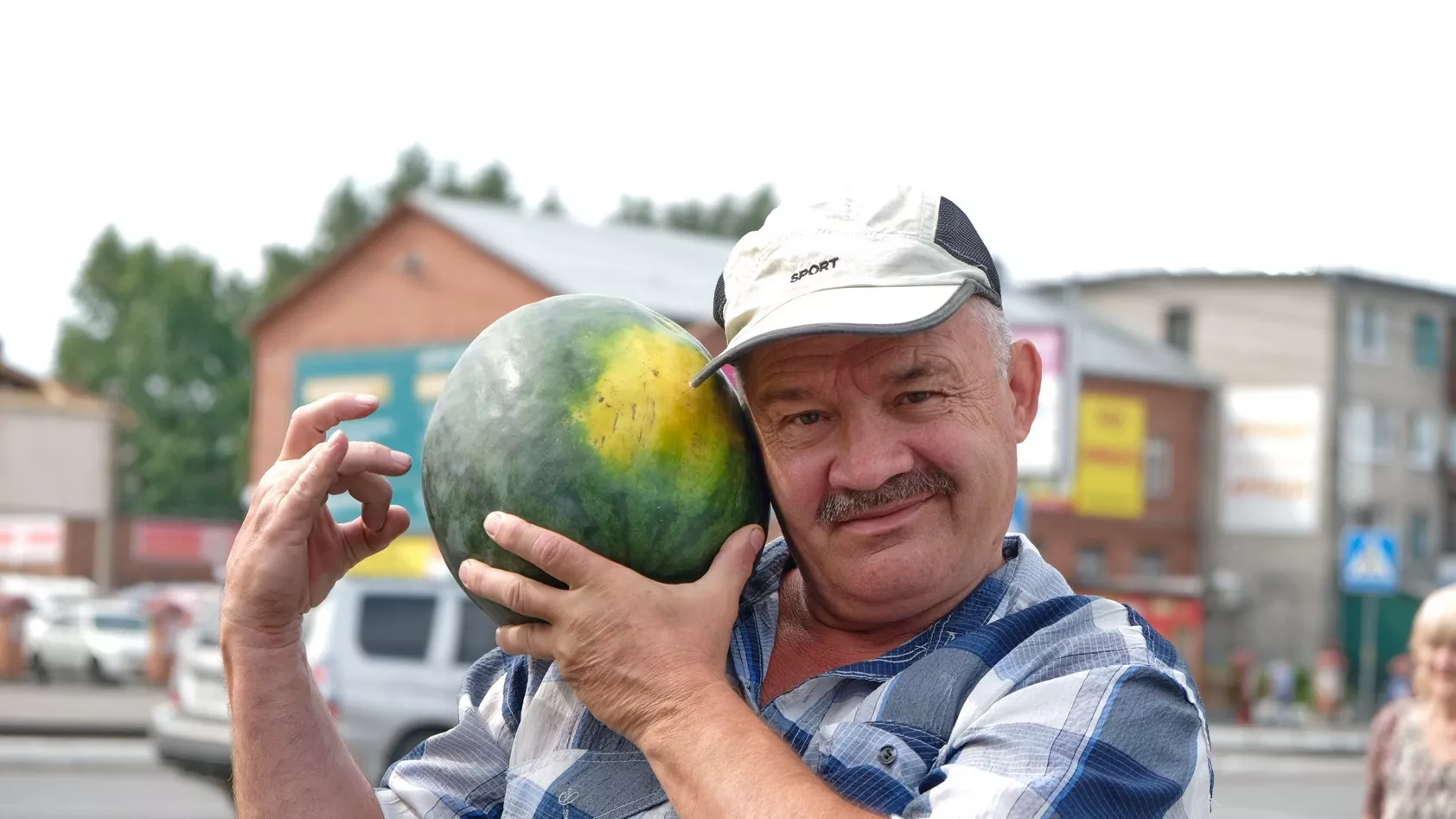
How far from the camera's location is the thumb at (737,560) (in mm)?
2080

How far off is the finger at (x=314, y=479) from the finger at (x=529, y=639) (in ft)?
1.13

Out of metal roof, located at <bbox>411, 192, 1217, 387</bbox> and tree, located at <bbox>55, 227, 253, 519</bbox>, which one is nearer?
metal roof, located at <bbox>411, 192, 1217, 387</bbox>

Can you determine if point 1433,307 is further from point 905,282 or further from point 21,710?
point 905,282

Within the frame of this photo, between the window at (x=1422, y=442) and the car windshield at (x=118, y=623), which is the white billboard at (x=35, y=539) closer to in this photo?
the car windshield at (x=118, y=623)

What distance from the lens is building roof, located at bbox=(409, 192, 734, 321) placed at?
3431 cm

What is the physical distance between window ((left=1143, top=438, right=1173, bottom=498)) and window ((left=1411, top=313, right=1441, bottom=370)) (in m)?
8.48

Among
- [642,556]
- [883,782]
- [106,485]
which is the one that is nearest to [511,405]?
[642,556]

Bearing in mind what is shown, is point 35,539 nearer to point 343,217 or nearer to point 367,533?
point 343,217

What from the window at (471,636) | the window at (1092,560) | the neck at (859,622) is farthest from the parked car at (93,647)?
the neck at (859,622)

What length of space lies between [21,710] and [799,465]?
2357cm

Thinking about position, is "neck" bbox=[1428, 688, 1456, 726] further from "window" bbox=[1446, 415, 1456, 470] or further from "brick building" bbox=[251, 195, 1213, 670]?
"window" bbox=[1446, 415, 1456, 470]

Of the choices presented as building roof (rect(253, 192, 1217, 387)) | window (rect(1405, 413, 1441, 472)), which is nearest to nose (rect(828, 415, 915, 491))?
building roof (rect(253, 192, 1217, 387))

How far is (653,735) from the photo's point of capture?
1947mm

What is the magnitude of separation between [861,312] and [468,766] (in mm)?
910
